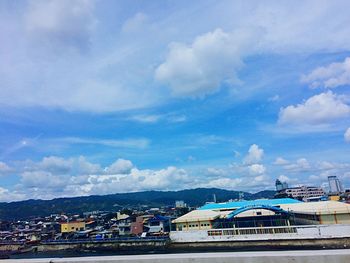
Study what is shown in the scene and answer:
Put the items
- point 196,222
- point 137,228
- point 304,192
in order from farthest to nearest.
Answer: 1. point 304,192
2. point 137,228
3. point 196,222

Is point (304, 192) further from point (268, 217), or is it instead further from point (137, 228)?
point (137, 228)

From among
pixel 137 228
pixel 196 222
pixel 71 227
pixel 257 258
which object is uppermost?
pixel 257 258

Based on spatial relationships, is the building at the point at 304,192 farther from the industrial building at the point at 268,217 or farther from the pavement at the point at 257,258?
the pavement at the point at 257,258

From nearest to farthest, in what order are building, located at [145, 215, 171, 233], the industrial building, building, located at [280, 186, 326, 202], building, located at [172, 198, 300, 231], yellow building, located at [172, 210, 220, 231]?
the industrial building → building, located at [172, 198, 300, 231] → yellow building, located at [172, 210, 220, 231] → building, located at [145, 215, 171, 233] → building, located at [280, 186, 326, 202]

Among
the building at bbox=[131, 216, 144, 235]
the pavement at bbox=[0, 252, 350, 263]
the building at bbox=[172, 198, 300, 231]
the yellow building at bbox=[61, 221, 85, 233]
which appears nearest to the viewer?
the pavement at bbox=[0, 252, 350, 263]

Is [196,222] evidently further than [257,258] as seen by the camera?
Yes

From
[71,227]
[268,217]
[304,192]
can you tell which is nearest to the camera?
[268,217]

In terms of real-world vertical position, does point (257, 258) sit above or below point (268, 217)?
above

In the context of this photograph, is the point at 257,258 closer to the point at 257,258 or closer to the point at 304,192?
the point at 257,258

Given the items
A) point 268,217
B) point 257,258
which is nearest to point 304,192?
point 268,217

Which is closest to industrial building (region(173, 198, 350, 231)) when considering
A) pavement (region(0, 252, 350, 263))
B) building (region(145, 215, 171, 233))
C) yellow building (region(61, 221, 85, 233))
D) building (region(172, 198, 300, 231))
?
building (region(172, 198, 300, 231))

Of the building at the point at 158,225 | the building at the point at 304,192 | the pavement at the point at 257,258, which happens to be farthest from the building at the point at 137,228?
the building at the point at 304,192

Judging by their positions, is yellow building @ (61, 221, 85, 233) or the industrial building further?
yellow building @ (61, 221, 85, 233)

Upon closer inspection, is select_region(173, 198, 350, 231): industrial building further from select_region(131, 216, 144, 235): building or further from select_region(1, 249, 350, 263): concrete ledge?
select_region(1, 249, 350, 263): concrete ledge
